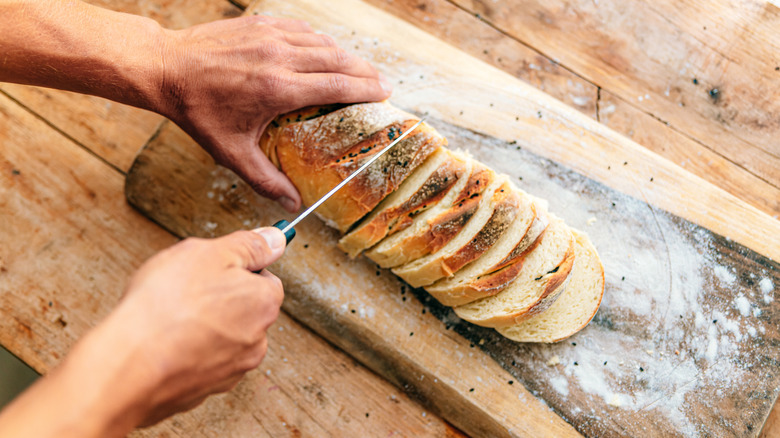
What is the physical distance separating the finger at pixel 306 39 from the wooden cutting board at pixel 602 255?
37 centimetres

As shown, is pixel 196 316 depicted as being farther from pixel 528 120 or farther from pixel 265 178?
pixel 528 120

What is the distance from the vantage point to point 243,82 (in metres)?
2.39

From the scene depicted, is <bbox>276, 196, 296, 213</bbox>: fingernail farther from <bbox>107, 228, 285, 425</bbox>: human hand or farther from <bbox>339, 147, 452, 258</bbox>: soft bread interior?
<bbox>107, 228, 285, 425</bbox>: human hand

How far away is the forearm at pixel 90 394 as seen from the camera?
1161 mm

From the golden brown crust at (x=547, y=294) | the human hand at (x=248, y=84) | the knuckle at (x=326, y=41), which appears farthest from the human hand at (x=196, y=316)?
the knuckle at (x=326, y=41)

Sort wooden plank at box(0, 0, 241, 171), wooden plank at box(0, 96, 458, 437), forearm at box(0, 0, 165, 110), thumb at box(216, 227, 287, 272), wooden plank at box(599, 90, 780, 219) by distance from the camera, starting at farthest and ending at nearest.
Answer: wooden plank at box(599, 90, 780, 219)
wooden plank at box(0, 0, 241, 171)
wooden plank at box(0, 96, 458, 437)
forearm at box(0, 0, 165, 110)
thumb at box(216, 227, 287, 272)

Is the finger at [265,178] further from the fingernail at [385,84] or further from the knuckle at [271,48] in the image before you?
the fingernail at [385,84]

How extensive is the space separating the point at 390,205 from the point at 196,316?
1.36 metres

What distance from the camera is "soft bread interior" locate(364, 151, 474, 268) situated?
8.24 ft

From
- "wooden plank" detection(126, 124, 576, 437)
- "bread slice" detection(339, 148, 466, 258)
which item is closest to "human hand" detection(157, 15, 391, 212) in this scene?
"wooden plank" detection(126, 124, 576, 437)

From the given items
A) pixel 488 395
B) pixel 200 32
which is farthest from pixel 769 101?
pixel 200 32

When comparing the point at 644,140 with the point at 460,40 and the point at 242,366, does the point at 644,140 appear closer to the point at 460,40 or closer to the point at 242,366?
the point at 460,40

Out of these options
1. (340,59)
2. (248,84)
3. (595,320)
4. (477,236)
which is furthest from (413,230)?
(595,320)

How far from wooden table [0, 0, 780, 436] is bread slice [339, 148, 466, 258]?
0.84 m
